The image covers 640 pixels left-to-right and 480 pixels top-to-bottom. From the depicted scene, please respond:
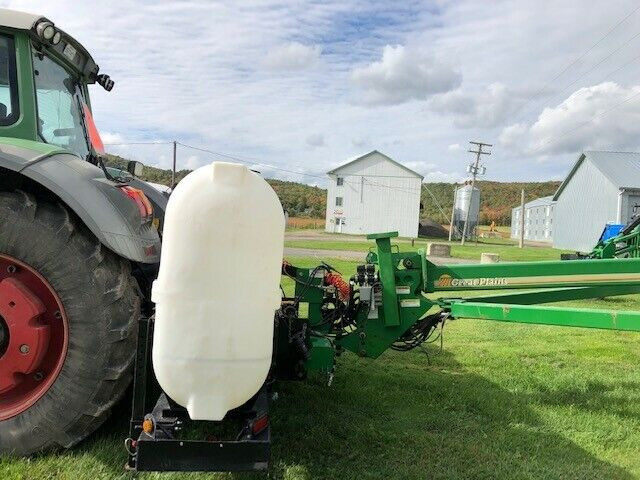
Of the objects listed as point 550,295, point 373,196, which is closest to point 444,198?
point 373,196

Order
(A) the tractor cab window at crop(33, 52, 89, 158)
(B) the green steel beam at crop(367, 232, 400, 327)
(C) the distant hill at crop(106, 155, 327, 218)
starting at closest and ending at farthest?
(A) the tractor cab window at crop(33, 52, 89, 158) < (B) the green steel beam at crop(367, 232, 400, 327) < (C) the distant hill at crop(106, 155, 327, 218)

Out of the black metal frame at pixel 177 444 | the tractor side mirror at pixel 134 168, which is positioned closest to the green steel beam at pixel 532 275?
the black metal frame at pixel 177 444

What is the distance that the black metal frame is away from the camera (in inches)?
92.2

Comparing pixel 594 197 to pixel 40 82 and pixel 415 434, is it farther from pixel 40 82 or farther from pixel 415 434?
pixel 40 82

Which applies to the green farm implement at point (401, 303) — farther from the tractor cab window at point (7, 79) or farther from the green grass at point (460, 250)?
the green grass at point (460, 250)

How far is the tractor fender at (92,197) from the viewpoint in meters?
2.72

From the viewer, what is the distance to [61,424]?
277 cm

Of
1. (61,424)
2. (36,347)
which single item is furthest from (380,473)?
(36,347)

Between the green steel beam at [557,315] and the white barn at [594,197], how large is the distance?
31.7 meters

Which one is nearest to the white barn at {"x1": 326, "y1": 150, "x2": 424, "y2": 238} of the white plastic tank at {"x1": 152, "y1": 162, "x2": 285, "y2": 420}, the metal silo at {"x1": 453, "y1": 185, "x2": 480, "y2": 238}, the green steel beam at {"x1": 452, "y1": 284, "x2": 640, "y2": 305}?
the metal silo at {"x1": 453, "y1": 185, "x2": 480, "y2": 238}

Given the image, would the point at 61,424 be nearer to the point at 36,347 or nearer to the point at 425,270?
the point at 36,347

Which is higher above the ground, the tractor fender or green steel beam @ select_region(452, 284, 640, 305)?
the tractor fender

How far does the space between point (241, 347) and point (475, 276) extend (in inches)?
88.5

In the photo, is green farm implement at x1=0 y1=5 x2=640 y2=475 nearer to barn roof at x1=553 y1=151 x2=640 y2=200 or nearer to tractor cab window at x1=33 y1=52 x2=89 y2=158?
tractor cab window at x1=33 y1=52 x2=89 y2=158
